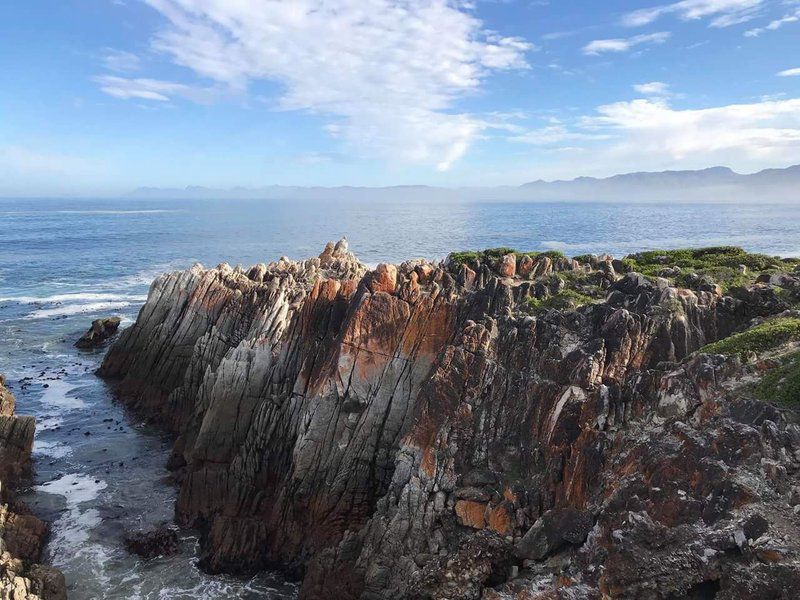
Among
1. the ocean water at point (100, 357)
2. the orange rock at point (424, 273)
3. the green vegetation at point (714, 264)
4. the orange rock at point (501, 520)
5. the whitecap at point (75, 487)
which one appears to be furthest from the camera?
the orange rock at point (424, 273)

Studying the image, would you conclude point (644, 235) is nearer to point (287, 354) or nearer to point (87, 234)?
point (287, 354)

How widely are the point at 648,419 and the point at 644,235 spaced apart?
12834 centimetres

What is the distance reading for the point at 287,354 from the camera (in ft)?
99.6

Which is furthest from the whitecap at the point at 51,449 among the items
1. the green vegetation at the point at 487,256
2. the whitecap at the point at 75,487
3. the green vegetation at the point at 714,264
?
the green vegetation at the point at 714,264

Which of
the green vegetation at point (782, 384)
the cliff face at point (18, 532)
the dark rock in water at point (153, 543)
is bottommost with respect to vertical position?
the dark rock in water at point (153, 543)

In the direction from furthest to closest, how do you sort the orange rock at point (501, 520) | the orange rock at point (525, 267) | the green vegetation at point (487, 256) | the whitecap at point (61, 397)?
the whitecap at point (61, 397)
the green vegetation at point (487, 256)
the orange rock at point (525, 267)
the orange rock at point (501, 520)

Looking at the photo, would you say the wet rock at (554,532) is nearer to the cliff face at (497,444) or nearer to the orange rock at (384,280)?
the cliff face at (497,444)

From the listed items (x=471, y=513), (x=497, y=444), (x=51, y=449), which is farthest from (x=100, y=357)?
(x=471, y=513)

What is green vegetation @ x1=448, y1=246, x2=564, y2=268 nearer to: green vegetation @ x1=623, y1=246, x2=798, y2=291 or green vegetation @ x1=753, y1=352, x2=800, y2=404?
green vegetation @ x1=623, y1=246, x2=798, y2=291

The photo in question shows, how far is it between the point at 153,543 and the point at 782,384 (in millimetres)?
24773

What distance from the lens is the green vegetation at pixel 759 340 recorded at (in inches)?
691

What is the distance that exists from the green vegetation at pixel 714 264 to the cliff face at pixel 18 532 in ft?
92.5

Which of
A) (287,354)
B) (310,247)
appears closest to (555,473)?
(287,354)

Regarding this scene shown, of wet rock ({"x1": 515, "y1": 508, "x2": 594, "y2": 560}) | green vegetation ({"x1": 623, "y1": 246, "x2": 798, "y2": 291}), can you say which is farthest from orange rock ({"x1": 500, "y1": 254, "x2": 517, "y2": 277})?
wet rock ({"x1": 515, "y1": 508, "x2": 594, "y2": 560})
